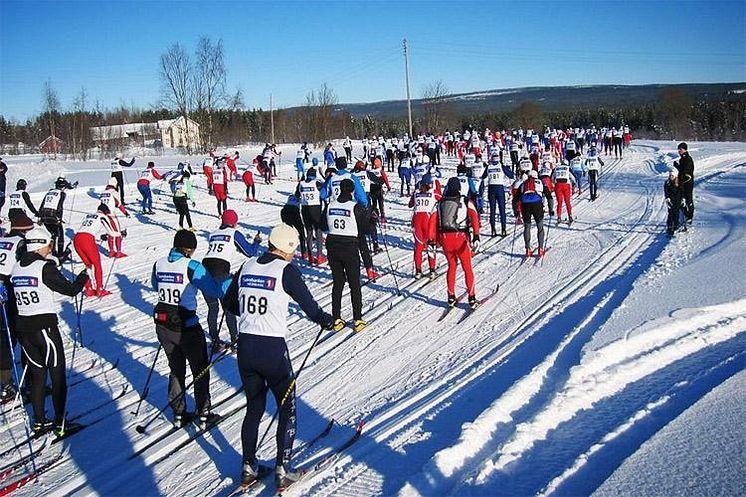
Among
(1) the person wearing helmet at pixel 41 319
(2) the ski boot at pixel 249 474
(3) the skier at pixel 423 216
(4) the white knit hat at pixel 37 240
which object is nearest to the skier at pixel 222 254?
(1) the person wearing helmet at pixel 41 319

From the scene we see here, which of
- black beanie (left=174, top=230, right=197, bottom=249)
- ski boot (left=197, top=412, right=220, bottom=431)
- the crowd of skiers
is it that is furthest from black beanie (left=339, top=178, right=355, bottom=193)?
ski boot (left=197, top=412, right=220, bottom=431)

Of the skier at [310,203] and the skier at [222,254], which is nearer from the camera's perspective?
the skier at [222,254]

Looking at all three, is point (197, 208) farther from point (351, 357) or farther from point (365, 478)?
point (365, 478)

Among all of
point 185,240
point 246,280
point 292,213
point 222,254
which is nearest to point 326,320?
point 246,280

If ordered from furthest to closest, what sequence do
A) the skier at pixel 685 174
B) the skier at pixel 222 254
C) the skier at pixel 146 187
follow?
the skier at pixel 146 187
the skier at pixel 685 174
the skier at pixel 222 254

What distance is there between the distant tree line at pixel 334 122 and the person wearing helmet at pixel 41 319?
4691 centimetres

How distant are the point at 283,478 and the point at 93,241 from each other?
811 cm

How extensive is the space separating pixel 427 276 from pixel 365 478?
22.2 feet

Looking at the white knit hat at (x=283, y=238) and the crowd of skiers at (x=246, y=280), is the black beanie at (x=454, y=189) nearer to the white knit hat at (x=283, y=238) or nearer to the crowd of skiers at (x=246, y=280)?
the crowd of skiers at (x=246, y=280)

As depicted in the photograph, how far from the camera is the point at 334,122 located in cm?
7038

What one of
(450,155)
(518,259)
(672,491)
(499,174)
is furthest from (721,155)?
(672,491)

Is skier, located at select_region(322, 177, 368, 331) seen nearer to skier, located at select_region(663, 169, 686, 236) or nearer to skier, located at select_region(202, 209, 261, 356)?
skier, located at select_region(202, 209, 261, 356)

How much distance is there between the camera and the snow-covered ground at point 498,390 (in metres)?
4.05

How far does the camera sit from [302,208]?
1253 cm
